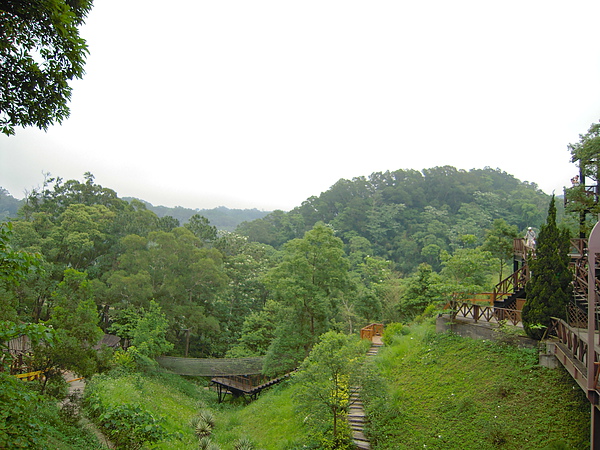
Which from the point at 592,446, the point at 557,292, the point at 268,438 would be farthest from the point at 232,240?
the point at 592,446

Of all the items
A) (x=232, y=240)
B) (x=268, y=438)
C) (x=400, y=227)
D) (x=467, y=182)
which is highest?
(x=467, y=182)

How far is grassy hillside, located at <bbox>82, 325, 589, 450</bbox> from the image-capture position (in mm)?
8023

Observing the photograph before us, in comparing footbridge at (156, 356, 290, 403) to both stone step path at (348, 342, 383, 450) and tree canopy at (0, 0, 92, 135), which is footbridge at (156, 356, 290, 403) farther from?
tree canopy at (0, 0, 92, 135)

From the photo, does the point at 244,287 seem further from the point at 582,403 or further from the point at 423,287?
the point at 582,403

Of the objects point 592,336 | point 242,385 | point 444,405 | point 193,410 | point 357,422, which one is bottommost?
point 193,410

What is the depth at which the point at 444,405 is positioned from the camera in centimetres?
969

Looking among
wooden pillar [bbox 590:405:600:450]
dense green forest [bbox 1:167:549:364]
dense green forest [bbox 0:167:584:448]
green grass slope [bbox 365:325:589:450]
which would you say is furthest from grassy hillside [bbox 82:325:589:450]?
dense green forest [bbox 1:167:549:364]

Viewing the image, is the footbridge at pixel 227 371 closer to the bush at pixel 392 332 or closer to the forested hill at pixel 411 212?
the bush at pixel 392 332

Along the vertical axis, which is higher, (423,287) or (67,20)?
(67,20)

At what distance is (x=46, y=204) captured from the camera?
28.0 meters

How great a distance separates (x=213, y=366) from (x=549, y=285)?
16.0 metres

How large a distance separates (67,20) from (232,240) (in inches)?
1281

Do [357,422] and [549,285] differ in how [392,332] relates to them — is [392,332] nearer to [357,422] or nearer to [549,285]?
[357,422]

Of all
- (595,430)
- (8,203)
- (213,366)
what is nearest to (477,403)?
(595,430)
